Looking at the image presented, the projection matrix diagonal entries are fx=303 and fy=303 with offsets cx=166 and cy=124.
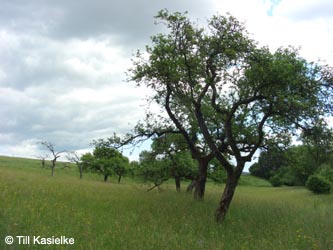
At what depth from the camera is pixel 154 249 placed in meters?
8.72

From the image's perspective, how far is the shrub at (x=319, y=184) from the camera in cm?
4384

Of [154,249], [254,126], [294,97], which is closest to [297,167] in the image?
[254,126]

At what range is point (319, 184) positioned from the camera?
144 ft

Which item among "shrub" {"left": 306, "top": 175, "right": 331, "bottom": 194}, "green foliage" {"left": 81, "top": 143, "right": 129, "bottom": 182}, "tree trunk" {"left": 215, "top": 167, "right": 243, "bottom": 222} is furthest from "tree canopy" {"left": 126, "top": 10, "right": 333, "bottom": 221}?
"green foliage" {"left": 81, "top": 143, "right": 129, "bottom": 182}

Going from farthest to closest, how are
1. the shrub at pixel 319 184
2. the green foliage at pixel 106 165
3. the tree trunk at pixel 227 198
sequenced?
the green foliage at pixel 106 165, the shrub at pixel 319 184, the tree trunk at pixel 227 198

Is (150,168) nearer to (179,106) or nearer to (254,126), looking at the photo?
(179,106)

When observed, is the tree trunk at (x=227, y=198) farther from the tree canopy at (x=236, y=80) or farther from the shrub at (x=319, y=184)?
the shrub at (x=319, y=184)

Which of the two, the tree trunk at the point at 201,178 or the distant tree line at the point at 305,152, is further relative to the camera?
the tree trunk at the point at 201,178

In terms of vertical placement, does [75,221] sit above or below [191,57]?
below

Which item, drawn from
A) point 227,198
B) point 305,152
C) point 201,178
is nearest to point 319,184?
point 305,152

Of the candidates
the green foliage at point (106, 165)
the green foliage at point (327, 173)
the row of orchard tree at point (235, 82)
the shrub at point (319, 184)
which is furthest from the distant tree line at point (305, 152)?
the green foliage at point (106, 165)

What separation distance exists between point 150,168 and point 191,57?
46.7 ft

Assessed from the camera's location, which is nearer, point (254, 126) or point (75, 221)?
point (75, 221)

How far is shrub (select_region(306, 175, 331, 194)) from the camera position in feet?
144
